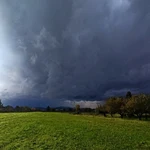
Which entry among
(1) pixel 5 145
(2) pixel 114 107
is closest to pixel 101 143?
(1) pixel 5 145

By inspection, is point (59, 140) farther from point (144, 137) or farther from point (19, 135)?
point (144, 137)

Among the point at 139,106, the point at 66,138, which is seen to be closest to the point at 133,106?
the point at 139,106

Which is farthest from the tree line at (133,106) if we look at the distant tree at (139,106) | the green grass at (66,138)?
the green grass at (66,138)

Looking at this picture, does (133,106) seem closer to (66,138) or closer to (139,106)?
(139,106)

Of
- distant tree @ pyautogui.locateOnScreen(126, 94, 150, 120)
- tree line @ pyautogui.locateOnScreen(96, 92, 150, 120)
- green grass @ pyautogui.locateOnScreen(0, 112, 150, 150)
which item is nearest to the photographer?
green grass @ pyautogui.locateOnScreen(0, 112, 150, 150)

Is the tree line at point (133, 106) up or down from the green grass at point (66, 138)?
up

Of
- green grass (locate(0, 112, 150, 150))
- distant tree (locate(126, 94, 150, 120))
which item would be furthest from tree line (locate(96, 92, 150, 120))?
green grass (locate(0, 112, 150, 150))

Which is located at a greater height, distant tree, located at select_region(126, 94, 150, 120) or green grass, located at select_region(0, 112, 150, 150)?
distant tree, located at select_region(126, 94, 150, 120)

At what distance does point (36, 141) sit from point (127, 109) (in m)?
91.9

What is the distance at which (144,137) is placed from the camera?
39.7 m

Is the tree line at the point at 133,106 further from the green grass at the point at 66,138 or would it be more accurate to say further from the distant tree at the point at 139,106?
the green grass at the point at 66,138

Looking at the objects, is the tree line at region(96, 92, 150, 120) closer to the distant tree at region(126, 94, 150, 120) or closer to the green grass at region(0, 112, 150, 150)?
the distant tree at region(126, 94, 150, 120)

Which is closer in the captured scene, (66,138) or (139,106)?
(66,138)

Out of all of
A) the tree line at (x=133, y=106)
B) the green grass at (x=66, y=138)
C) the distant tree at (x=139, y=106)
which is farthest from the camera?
the tree line at (x=133, y=106)
